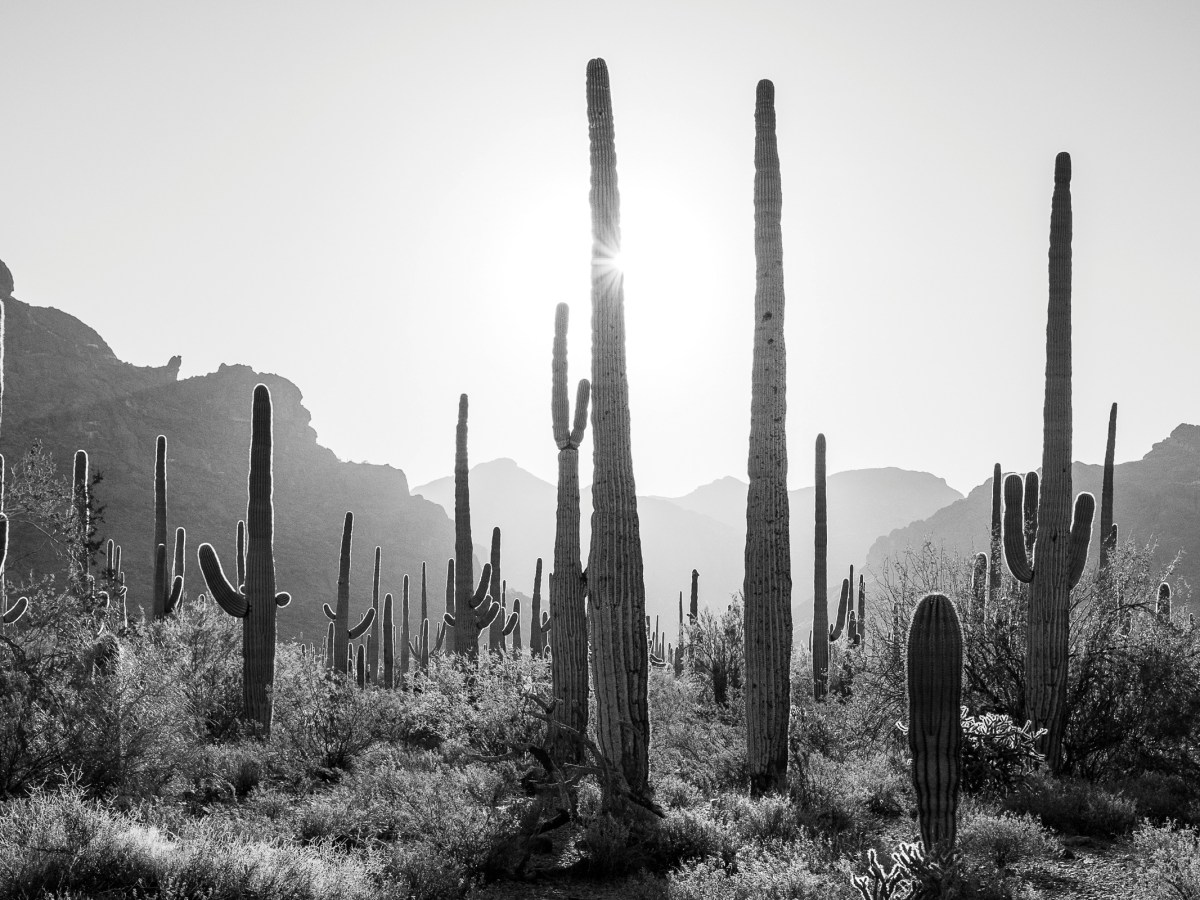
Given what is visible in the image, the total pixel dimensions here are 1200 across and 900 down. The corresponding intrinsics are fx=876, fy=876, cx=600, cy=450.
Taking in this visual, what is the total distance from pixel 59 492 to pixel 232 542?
172ft

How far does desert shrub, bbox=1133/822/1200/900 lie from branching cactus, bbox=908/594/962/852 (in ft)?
4.56

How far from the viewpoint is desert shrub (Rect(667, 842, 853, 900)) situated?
5.90 m

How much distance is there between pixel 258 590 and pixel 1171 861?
12724 millimetres

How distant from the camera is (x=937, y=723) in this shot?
21.4 ft

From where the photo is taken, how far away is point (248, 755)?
11031 millimetres

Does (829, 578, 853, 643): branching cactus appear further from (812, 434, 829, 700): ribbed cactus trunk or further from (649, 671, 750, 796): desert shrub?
(649, 671, 750, 796): desert shrub

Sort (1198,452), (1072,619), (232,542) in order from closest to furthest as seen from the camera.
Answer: (1072,619) → (232,542) → (1198,452)

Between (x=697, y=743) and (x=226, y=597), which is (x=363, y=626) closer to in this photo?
(x=226, y=597)

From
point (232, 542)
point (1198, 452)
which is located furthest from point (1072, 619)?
point (1198, 452)

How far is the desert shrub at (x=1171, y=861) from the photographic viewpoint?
5887mm

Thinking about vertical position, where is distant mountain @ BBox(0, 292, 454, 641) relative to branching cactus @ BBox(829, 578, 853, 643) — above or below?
above

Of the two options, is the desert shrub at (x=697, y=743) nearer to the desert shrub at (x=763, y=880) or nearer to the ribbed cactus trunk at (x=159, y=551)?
the desert shrub at (x=763, y=880)

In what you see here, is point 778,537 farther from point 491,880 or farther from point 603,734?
point 491,880

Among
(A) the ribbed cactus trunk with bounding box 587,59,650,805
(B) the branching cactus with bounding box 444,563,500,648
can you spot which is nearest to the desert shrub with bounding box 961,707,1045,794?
(A) the ribbed cactus trunk with bounding box 587,59,650,805
